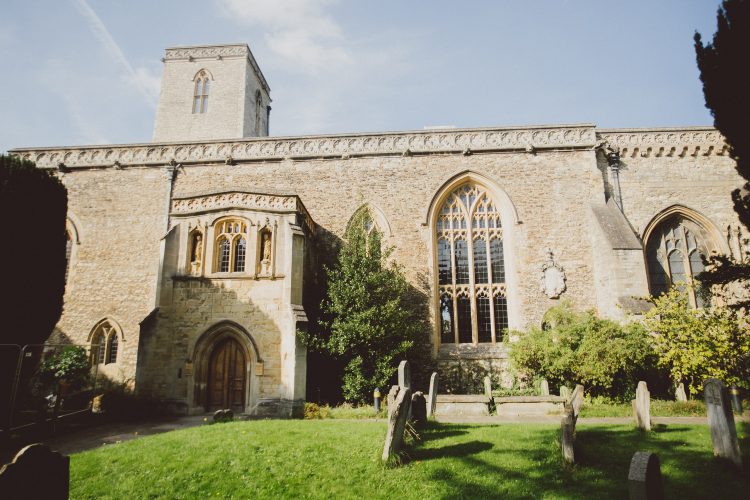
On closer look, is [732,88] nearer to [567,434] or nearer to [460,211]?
[567,434]

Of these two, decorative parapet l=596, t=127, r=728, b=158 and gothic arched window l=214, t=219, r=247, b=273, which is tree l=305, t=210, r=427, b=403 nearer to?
gothic arched window l=214, t=219, r=247, b=273

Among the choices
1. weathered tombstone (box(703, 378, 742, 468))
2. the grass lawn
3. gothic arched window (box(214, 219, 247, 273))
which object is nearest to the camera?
the grass lawn

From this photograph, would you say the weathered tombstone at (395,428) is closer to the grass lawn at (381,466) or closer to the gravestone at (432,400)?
the grass lawn at (381,466)

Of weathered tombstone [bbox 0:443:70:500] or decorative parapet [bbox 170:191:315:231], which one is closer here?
weathered tombstone [bbox 0:443:70:500]

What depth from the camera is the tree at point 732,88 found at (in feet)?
21.7

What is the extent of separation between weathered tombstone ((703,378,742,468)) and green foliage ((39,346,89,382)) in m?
15.2

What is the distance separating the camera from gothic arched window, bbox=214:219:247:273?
12641mm

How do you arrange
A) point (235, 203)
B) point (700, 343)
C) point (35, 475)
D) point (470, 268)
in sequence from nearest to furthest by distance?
point (35, 475) → point (700, 343) → point (235, 203) → point (470, 268)

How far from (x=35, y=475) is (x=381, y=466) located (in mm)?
4152

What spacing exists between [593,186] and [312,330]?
1139 cm

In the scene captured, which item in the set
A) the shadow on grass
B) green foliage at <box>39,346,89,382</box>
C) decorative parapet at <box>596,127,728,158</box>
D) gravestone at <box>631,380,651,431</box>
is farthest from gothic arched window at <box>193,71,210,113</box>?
gravestone at <box>631,380,651,431</box>

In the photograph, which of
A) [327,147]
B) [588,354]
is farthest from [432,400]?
[327,147]

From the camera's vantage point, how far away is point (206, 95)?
2211 cm

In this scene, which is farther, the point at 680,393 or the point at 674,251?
the point at 674,251
